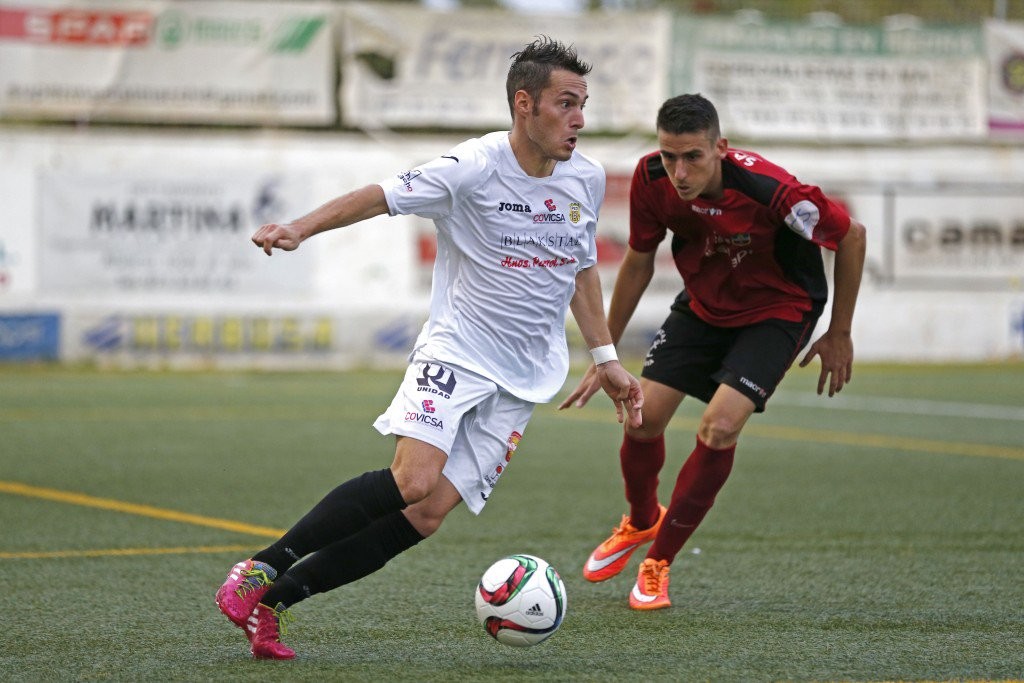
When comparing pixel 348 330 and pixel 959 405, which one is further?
pixel 348 330

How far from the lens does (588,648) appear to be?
16.2ft

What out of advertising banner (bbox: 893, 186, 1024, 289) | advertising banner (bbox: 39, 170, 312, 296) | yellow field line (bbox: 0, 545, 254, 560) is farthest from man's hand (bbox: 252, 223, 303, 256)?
advertising banner (bbox: 893, 186, 1024, 289)

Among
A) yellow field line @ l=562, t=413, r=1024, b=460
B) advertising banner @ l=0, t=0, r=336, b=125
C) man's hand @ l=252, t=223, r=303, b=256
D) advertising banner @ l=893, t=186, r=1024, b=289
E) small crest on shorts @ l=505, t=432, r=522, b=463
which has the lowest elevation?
advertising banner @ l=893, t=186, r=1024, b=289

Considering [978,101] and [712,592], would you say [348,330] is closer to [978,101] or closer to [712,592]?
[978,101]

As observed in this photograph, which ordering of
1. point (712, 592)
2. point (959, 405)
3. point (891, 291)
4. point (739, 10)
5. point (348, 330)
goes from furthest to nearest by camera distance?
point (739, 10), point (891, 291), point (348, 330), point (959, 405), point (712, 592)

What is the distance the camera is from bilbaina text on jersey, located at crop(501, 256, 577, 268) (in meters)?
4.89

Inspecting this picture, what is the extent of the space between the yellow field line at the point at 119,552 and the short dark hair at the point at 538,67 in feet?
9.79

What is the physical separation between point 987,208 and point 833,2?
5.35 m

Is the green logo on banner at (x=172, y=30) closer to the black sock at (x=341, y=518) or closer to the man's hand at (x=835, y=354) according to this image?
the man's hand at (x=835, y=354)

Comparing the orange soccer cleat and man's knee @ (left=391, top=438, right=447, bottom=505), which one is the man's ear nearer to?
man's knee @ (left=391, top=438, right=447, bottom=505)

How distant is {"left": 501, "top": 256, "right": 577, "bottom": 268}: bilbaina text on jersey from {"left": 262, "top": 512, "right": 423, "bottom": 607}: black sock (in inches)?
34.7

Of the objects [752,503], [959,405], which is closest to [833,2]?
[959,405]

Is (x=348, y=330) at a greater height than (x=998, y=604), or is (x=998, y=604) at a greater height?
(x=998, y=604)

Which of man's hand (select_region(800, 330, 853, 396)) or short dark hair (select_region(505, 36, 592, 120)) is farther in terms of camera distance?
man's hand (select_region(800, 330, 853, 396))
